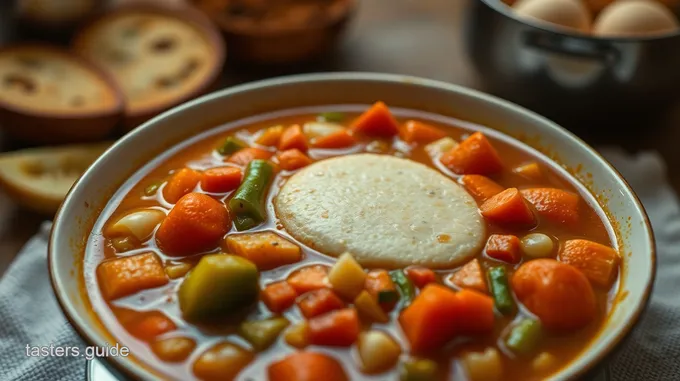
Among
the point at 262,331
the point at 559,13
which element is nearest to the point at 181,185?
the point at 262,331

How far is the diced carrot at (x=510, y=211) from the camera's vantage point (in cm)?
205

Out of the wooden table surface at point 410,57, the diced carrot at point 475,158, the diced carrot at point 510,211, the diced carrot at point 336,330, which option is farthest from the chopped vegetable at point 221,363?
the wooden table surface at point 410,57

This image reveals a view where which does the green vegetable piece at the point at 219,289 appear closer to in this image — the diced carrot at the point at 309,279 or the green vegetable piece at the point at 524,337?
the diced carrot at the point at 309,279

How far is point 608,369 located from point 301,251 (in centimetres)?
93

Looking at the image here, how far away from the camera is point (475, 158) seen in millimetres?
2258

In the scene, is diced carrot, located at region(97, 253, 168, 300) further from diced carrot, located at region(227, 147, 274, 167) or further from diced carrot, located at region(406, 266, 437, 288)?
diced carrot, located at region(406, 266, 437, 288)

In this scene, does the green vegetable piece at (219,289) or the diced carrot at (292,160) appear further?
the diced carrot at (292,160)

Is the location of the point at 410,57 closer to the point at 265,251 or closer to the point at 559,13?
the point at 559,13

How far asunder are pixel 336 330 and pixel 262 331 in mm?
167

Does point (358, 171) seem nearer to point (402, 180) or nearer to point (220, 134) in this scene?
point (402, 180)

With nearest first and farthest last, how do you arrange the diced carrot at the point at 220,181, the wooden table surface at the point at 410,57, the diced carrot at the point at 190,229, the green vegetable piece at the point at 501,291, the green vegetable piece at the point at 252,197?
the green vegetable piece at the point at 501,291, the diced carrot at the point at 190,229, the green vegetable piece at the point at 252,197, the diced carrot at the point at 220,181, the wooden table surface at the point at 410,57

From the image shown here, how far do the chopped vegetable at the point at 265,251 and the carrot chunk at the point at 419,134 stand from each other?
26.4 inches

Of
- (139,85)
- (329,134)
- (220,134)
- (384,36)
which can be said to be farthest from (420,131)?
(384,36)

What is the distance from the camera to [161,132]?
2328mm
